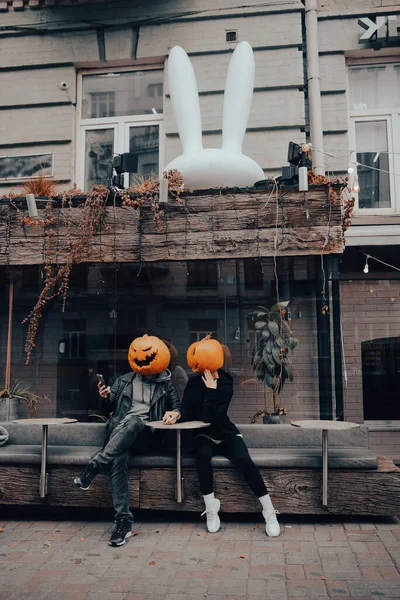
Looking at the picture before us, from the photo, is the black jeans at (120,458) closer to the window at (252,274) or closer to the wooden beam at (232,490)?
the wooden beam at (232,490)

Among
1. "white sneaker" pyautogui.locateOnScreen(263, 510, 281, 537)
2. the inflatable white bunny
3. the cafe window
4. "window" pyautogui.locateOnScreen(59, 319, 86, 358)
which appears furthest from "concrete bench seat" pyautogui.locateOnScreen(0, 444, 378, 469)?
the inflatable white bunny

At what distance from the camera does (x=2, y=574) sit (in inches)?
162

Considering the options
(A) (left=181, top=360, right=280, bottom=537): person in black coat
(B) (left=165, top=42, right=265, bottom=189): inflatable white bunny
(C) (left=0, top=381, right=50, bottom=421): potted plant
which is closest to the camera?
(A) (left=181, top=360, right=280, bottom=537): person in black coat

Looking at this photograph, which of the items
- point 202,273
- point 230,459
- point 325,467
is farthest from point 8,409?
point 325,467

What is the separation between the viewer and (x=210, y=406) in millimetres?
5262

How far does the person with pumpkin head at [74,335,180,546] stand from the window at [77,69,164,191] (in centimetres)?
425

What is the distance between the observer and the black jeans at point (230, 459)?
5.07 meters

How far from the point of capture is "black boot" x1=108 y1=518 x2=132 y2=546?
4738mm

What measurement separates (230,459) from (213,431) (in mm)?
303

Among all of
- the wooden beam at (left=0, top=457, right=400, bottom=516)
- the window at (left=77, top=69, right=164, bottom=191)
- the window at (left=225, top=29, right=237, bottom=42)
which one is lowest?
the wooden beam at (left=0, top=457, right=400, bottom=516)

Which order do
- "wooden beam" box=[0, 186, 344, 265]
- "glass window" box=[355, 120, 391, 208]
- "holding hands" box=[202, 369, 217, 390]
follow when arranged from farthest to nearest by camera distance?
"glass window" box=[355, 120, 391, 208]
"wooden beam" box=[0, 186, 344, 265]
"holding hands" box=[202, 369, 217, 390]

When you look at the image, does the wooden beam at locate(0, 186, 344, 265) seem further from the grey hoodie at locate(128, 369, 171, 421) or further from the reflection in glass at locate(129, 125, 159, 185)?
the reflection in glass at locate(129, 125, 159, 185)

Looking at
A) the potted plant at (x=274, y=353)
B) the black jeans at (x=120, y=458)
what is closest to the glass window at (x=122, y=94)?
the potted plant at (x=274, y=353)

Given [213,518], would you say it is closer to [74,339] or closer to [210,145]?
[74,339]
